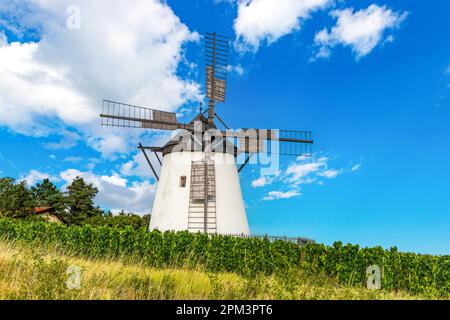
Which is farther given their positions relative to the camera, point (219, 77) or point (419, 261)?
point (219, 77)

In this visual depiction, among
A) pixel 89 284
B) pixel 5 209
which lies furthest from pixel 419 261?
pixel 5 209

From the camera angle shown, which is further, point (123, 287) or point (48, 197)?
point (48, 197)

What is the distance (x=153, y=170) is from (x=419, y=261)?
15.7m

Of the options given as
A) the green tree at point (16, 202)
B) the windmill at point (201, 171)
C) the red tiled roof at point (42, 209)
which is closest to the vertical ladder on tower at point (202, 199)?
the windmill at point (201, 171)

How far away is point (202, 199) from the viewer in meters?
19.7

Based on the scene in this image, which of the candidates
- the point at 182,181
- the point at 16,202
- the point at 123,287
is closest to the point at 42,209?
the point at 16,202

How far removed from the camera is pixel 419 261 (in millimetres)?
12609

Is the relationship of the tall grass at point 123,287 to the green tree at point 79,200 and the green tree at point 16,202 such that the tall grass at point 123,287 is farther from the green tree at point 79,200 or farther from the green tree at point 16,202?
the green tree at point 79,200

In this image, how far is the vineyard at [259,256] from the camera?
1263 cm

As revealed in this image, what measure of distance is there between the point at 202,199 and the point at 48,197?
26.9 metres

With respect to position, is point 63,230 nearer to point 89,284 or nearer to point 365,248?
point 89,284

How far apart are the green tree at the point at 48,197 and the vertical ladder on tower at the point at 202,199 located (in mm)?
24100

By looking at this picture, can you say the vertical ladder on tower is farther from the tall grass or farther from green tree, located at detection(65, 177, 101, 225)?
green tree, located at detection(65, 177, 101, 225)

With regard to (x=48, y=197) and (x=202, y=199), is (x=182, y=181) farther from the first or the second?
(x=48, y=197)
